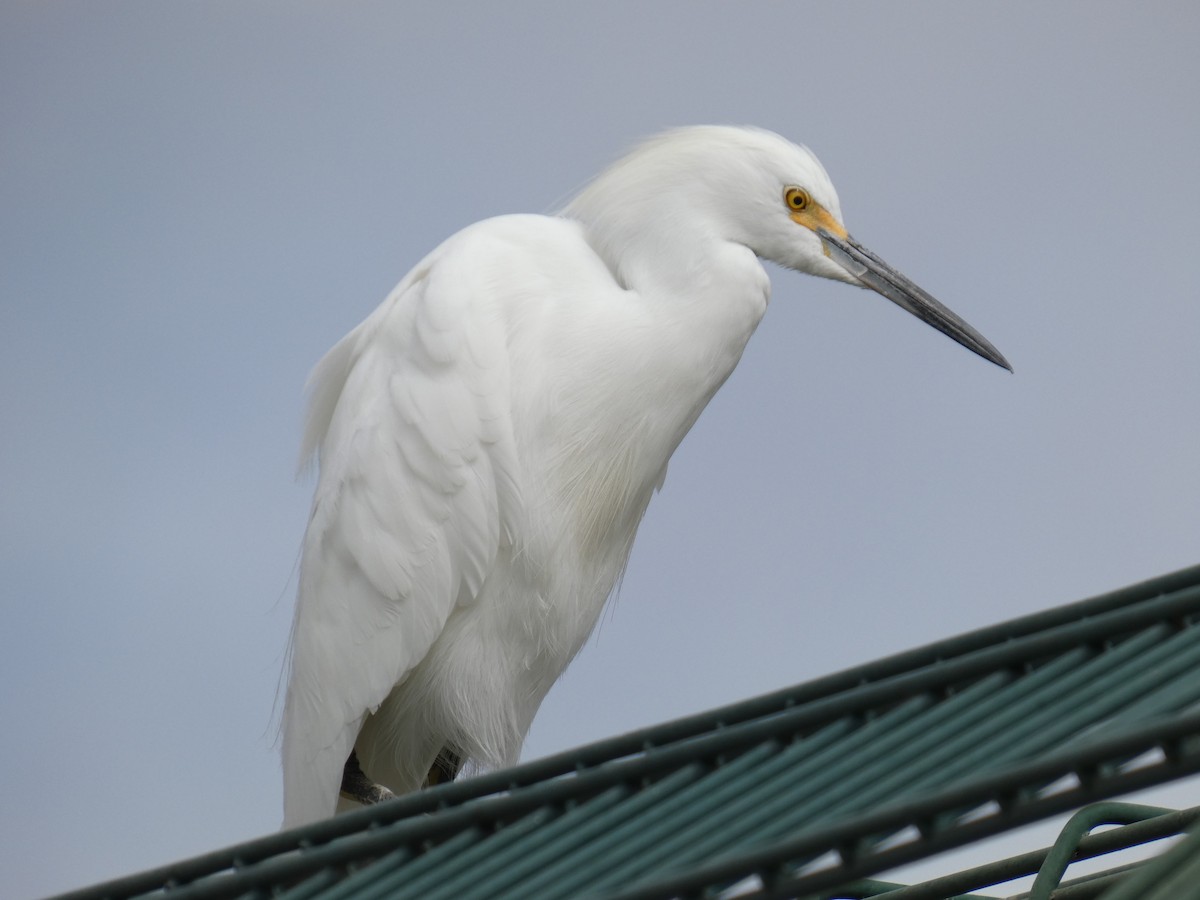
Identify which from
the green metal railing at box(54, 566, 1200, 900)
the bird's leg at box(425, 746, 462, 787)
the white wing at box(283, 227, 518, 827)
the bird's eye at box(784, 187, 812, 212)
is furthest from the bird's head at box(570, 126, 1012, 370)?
the green metal railing at box(54, 566, 1200, 900)

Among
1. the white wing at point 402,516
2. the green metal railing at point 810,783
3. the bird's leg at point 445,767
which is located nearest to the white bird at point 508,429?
the white wing at point 402,516

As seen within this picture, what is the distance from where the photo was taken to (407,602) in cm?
336

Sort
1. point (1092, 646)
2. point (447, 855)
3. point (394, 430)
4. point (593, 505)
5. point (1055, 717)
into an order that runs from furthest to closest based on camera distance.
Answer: point (593, 505) → point (394, 430) → point (447, 855) → point (1092, 646) → point (1055, 717)

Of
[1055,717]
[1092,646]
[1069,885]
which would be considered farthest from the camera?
[1069,885]

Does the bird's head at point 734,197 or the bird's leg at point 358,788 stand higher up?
the bird's head at point 734,197

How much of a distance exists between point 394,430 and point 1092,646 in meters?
2.29

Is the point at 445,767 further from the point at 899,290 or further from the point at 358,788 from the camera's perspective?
the point at 899,290

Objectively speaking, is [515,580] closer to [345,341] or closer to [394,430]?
[394,430]

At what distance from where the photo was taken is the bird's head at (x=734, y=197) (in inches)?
137

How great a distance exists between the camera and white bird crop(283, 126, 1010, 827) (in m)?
3.34

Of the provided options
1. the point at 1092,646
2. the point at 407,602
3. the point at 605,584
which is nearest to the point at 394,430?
the point at 407,602

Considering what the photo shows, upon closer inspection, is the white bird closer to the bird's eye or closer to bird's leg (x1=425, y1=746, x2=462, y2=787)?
the bird's eye

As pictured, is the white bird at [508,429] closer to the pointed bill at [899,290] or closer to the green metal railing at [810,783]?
the pointed bill at [899,290]

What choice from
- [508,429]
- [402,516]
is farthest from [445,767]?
[508,429]
